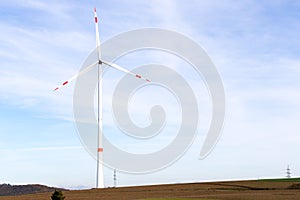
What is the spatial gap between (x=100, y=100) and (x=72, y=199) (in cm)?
1929

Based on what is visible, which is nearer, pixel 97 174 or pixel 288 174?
pixel 97 174

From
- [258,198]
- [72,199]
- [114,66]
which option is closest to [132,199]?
[72,199]

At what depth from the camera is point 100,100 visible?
90.3 m

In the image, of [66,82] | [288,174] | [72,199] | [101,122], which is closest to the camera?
[72,199]

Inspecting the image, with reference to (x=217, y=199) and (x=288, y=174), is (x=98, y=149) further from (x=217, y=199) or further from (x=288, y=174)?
(x=288, y=174)

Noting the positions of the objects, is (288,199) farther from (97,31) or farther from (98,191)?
(97,31)

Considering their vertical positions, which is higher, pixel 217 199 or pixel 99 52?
pixel 99 52

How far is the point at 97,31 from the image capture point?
3752 inches

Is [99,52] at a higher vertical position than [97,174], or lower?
higher

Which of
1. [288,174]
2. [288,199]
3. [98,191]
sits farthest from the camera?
[288,174]

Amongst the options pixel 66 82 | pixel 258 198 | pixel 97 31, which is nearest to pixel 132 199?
pixel 258 198

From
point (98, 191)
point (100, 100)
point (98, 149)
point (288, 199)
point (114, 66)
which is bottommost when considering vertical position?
point (288, 199)

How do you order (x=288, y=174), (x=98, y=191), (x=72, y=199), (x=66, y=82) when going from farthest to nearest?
(x=288, y=174)
(x=98, y=191)
(x=66, y=82)
(x=72, y=199)

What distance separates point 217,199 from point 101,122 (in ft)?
99.8
